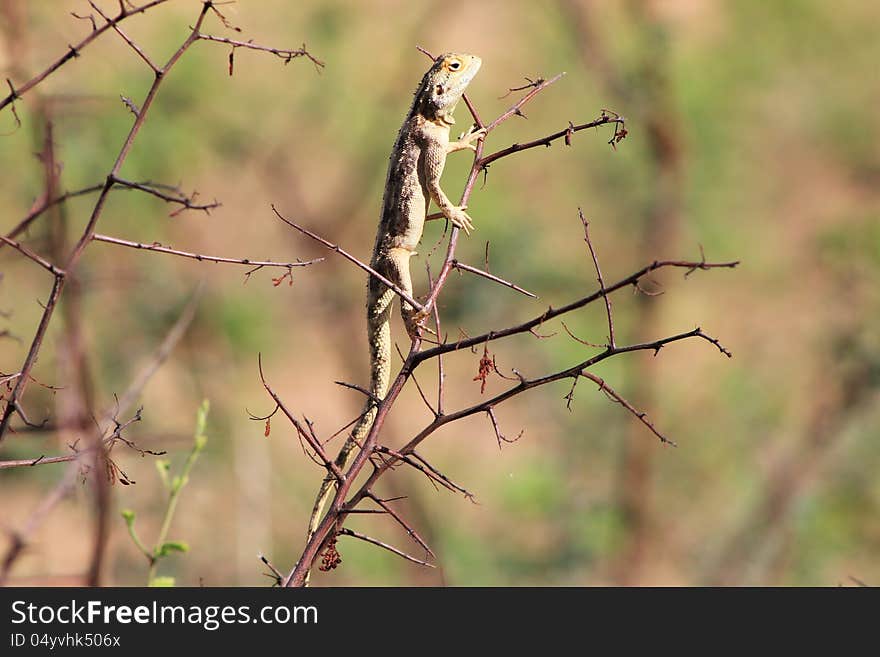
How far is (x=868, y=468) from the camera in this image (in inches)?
405

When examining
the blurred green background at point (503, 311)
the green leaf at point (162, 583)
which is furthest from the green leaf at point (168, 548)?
the blurred green background at point (503, 311)

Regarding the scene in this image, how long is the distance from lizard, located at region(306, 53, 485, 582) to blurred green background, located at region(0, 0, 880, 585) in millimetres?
2263

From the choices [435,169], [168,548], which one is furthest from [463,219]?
[168,548]

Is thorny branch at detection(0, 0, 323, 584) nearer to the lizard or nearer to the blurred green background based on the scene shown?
the lizard

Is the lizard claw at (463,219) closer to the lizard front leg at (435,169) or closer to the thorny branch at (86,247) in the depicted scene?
the lizard front leg at (435,169)

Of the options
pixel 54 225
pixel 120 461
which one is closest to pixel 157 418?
pixel 120 461

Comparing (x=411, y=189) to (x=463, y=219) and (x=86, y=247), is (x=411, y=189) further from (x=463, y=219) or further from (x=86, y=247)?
(x=86, y=247)

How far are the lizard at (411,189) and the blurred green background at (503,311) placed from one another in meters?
2.26

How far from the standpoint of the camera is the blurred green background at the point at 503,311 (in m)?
9.16

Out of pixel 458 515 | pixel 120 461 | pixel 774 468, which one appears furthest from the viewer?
pixel 458 515

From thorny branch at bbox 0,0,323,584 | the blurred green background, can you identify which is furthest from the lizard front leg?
the blurred green background

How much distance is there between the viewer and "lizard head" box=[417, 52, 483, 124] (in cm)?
422

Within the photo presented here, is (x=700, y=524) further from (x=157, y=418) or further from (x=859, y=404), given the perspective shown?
(x=157, y=418)

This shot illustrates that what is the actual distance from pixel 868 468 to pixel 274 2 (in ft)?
34.1
